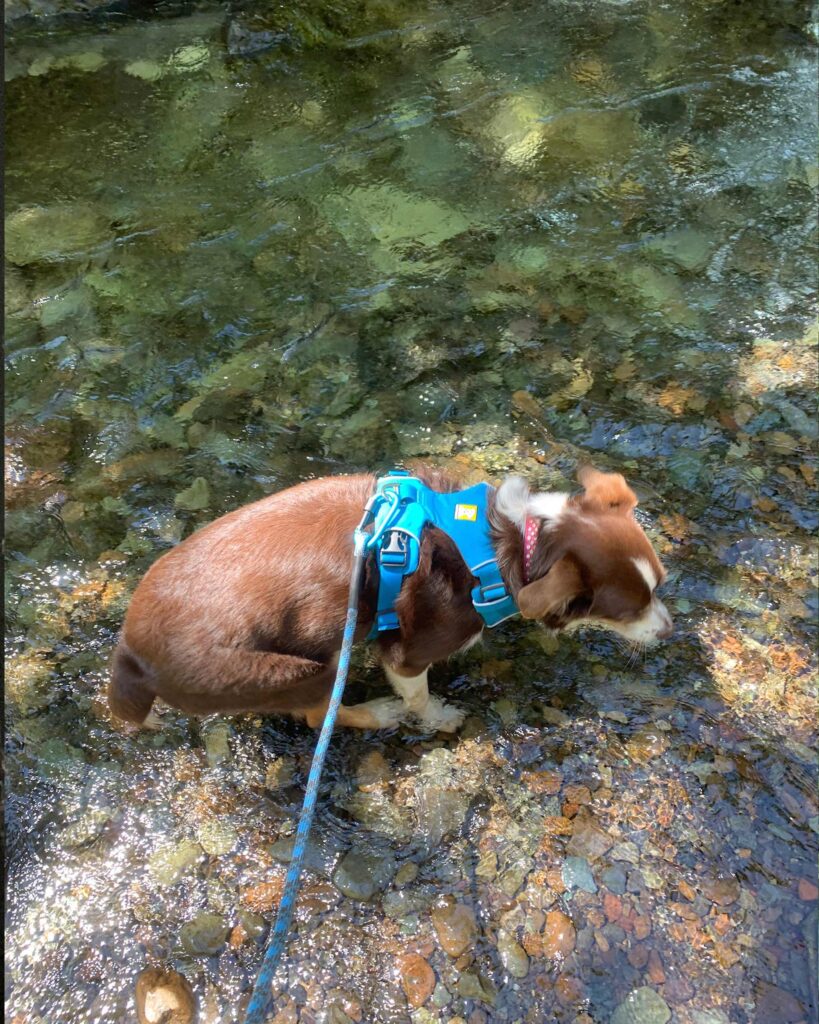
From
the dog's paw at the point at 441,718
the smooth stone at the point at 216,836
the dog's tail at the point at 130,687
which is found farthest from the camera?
the dog's paw at the point at 441,718

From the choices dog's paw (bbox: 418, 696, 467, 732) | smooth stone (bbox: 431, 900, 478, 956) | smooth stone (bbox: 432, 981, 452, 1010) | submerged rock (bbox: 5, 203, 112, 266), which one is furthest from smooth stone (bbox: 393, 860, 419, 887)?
submerged rock (bbox: 5, 203, 112, 266)

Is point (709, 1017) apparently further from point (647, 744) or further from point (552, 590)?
point (552, 590)

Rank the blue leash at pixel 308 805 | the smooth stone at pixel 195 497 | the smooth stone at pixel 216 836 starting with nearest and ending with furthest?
the blue leash at pixel 308 805, the smooth stone at pixel 216 836, the smooth stone at pixel 195 497

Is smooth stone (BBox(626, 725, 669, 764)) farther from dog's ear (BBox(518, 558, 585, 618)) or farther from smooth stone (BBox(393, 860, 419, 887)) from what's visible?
smooth stone (BBox(393, 860, 419, 887))

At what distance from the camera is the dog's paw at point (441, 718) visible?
4000 mm

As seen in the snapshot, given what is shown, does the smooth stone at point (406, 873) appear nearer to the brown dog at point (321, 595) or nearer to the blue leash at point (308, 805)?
the blue leash at point (308, 805)

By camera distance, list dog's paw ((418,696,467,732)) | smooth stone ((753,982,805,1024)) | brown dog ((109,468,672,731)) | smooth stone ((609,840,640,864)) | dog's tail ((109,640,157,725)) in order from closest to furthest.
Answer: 1. smooth stone ((753,982,805,1024))
2. brown dog ((109,468,672,731))
3. dog's tail ((109,640,157,725))
4. smooth stone ((609,840,640,864))
5. dog's paw ((418,696,467,732))

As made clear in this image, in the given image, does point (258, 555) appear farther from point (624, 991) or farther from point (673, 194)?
point (673, 194)

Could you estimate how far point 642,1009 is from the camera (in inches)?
123

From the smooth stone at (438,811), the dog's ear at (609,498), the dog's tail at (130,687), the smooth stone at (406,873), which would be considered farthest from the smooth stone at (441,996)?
the dog's ear at (609,498)

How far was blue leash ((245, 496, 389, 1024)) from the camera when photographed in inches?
88.3

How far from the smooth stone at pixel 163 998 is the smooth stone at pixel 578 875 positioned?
1609 mm

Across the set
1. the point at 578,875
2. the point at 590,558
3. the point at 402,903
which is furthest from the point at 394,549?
the point at 578,875

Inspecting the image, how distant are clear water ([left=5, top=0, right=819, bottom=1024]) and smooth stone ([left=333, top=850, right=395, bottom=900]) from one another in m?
0.04
